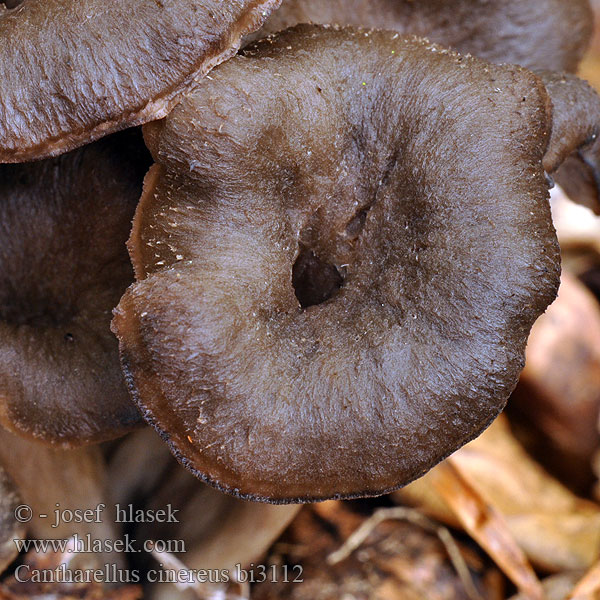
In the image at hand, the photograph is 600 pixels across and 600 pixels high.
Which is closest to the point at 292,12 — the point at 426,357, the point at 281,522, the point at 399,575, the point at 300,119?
the point at 300,119

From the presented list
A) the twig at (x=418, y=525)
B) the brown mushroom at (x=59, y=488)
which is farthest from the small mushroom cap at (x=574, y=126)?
the brown mushroom at (x=59, y=488)

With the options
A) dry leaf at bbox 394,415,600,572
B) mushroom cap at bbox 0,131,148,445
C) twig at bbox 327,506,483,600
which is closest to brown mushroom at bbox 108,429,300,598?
Result: twig at bbox 327,506,483,600

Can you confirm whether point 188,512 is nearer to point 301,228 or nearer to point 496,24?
point 301,228

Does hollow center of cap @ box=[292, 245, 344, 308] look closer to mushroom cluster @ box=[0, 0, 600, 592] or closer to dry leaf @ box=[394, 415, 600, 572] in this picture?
mushroom cluster @ box=[0, 0, 600, 592]

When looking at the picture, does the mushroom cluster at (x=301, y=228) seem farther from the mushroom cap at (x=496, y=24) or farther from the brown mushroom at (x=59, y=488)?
the mushroom cap at (x=496, y=24)

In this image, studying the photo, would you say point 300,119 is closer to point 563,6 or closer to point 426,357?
point 426,357

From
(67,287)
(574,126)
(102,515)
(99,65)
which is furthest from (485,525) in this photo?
(99,65)
